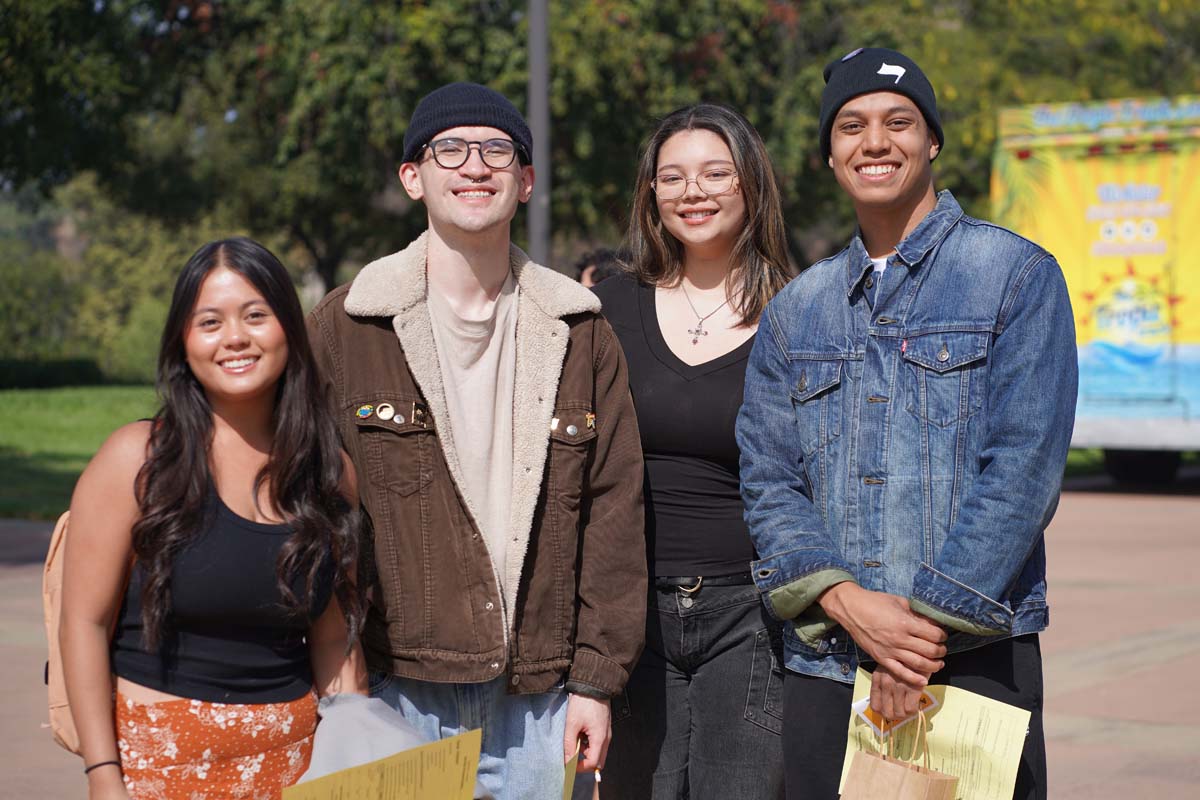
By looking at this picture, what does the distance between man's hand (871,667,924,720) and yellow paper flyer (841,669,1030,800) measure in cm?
3

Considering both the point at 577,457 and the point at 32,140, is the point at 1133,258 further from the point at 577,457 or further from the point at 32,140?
the point at 32,140

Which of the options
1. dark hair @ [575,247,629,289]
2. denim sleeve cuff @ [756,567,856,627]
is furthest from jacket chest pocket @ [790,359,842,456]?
dark hair @ [575,247,629,289]

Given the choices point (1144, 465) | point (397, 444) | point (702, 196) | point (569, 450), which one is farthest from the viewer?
point (1144, 465)

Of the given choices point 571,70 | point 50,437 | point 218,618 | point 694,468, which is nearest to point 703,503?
point 694,468

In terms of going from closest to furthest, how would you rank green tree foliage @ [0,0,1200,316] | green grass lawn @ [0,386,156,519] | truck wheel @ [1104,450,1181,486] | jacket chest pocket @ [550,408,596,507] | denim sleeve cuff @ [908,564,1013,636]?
1. denim sleeve cuff @ [908,564,1013,636]
2. jacket chest pocket @ [550,408,596,507]
3. green grass lawn @ [0,386,156,519]
4. truck wheel @ [1104,450,1181,486]
5. green tree foliage @ [0,0,1200,316]

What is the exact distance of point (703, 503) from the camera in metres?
3.35

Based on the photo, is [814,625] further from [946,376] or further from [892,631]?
[946,376]

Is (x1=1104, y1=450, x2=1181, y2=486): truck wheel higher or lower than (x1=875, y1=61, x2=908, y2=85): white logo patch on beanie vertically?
lower

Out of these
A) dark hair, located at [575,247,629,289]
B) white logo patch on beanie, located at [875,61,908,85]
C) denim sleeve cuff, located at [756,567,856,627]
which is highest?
white logo patch on beanie, located at [875,61,908,85]

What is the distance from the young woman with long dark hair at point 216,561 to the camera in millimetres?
2482

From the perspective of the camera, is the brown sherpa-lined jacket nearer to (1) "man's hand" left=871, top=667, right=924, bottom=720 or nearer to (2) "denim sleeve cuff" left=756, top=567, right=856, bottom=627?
(2) "denim sleeve cuff" left=756, top=567, right=856, bottom=627

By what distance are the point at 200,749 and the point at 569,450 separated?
0.95 metres

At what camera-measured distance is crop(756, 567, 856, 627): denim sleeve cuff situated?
2756 millimetres

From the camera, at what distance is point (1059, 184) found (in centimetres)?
→ 1464
